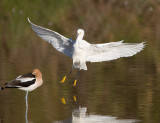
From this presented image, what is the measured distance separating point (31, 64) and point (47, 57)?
122cm

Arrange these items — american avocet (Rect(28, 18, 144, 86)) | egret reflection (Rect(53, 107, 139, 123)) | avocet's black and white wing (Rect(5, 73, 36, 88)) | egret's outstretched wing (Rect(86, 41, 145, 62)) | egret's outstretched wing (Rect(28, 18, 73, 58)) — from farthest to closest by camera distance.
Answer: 1. egret's outstretched wing (Rect(28, 18, 73, 58))
2. american avocet (Rect(28, 18, 144, 86))
3. egret's outstretched wing (Rect(86, 41, 145, 62))
4. avocet's black and white wing (Rect(5, 73, 36, 88))
5. egret reflection (Rect(53, 107, 139, 123))

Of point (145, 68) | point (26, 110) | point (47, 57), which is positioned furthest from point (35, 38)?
point (26, 110)

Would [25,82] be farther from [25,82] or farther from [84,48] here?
[84,48]

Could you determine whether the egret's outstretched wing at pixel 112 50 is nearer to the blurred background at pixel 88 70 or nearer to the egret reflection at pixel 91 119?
the blurred background at pixel 88 70

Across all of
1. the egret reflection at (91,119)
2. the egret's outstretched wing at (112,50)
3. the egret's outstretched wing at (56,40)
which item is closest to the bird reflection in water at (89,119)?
the egret reflection at (91,119)

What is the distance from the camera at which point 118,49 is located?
34.9 ft

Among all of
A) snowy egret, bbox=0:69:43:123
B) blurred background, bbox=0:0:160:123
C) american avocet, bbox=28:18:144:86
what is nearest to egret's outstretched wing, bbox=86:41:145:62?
american avocet, bbox=28:18:144:86

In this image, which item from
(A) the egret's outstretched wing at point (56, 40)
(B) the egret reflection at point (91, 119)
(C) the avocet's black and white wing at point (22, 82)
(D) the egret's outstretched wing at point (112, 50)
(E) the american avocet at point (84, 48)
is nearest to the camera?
(B) the egret reflection at point (91, 119)

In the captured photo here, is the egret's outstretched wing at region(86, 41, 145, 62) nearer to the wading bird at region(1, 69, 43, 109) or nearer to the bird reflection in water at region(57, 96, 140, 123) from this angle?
the wading bird at region(1, 69, 43, 109)

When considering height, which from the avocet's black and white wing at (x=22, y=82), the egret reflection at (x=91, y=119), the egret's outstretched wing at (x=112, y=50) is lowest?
the egret reflection at (x=91, y=119)

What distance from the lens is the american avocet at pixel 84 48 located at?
1054 centimetres

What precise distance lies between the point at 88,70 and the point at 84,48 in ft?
4.51

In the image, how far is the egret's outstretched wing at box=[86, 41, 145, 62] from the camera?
10430 millimetres

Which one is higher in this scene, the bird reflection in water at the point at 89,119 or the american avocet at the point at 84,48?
the american avocet at the point at 84,48
